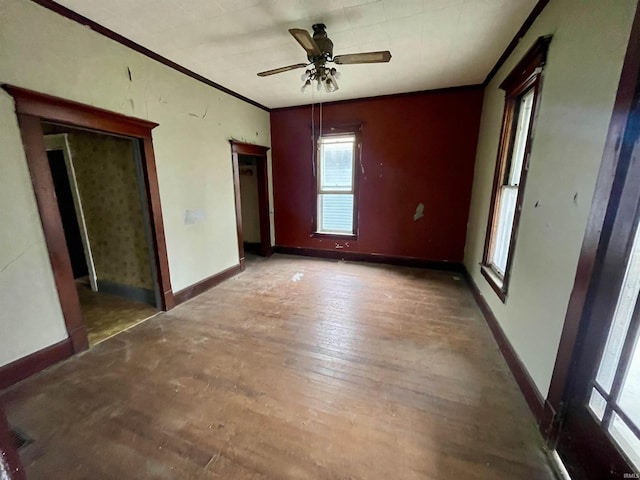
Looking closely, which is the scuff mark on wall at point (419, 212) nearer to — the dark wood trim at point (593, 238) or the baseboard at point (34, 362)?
the dark wood trim at point (593, 238)

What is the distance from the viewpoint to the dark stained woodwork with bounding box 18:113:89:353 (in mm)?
1790

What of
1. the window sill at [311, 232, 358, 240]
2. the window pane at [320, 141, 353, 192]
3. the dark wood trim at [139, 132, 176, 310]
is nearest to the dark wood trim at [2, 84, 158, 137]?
the dark wood trim at [139, 132, 176, 310]

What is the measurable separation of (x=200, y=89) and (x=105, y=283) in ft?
8.96

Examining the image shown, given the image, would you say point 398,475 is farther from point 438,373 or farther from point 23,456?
point 23,456

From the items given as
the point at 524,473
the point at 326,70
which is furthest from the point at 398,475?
the point at 326,70

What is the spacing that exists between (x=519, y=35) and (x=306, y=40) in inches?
73.9

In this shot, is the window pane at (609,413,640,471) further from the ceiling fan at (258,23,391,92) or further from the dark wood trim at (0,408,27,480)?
the ceiling fan at (258,23,391,92)

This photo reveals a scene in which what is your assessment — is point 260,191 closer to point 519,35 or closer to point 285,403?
point 285,403

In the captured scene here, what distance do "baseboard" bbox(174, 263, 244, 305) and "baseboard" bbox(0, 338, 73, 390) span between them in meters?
1.02

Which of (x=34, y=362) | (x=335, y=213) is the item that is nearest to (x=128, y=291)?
(x=34, y=362)

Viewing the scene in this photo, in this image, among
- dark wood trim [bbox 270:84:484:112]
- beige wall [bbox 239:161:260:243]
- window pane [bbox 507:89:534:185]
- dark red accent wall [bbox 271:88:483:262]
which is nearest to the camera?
window pane [bbox 507:89:534:185]

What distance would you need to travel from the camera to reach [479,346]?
220 centimetres

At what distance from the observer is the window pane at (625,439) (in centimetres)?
96

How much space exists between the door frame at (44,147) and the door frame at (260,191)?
1344mm
